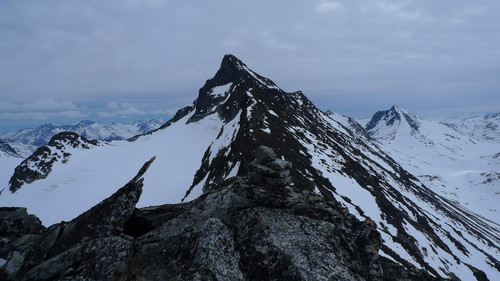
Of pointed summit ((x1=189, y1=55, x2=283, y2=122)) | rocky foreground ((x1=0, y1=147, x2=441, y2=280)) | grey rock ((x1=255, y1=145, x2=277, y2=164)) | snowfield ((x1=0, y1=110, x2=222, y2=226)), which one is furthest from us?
pointed summit ((x1=189, y1=55, x2=283, y2=122))

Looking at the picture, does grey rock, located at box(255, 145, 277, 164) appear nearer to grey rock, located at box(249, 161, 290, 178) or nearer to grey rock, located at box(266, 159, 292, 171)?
grey rock, located at box(266, 159, 292, 171)

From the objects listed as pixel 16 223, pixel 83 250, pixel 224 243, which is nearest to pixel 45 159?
pixel 16 223

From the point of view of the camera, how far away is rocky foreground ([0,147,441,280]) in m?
9.60

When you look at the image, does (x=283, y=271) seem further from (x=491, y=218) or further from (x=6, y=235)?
(x=491, y=218)

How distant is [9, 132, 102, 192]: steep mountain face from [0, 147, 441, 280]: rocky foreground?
418 feet

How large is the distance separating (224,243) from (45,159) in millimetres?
145012

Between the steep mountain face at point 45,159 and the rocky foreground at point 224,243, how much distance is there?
12733 centimetres

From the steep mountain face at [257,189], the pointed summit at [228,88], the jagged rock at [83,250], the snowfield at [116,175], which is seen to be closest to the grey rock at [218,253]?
the steep mountain face at [257,189]

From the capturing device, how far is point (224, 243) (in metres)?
10.4

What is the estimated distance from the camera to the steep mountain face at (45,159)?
115 metres

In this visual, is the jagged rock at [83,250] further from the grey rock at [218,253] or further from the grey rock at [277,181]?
the grey rock at [277,181]

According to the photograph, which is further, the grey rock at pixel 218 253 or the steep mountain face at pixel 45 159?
the steep mountain face at pixel 45 159

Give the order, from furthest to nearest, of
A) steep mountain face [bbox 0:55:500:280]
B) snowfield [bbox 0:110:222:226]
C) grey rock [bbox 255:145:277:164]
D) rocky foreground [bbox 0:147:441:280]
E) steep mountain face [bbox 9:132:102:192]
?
steep mountain face [bbox 9:132:102:192], snowfield [bbox 0:110:222:226], steep mountain face [bbox 0:55:500:280], grey rock [bbox 255:145:277:164], rocky foreground [bbox 0:147:441:280]

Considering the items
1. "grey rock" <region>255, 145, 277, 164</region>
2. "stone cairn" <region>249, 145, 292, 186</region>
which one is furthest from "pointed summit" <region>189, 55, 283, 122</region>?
"stone cairn" <region>249, 145, 292, 186</region>
